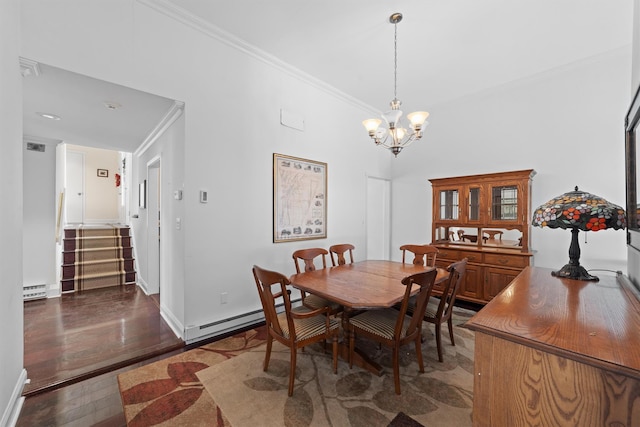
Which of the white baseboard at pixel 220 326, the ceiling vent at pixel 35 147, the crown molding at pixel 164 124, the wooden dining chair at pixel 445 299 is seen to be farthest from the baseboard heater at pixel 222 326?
the ceiling vent at pixel 35 147

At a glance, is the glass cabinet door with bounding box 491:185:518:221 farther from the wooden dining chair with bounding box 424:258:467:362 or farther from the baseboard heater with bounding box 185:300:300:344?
the baseboard heater with bounding box 185:300:300:344

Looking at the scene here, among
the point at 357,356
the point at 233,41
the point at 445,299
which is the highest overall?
the point at 233,41

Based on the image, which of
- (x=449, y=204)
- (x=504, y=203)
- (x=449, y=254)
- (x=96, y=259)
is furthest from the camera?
(x=96, y=259)

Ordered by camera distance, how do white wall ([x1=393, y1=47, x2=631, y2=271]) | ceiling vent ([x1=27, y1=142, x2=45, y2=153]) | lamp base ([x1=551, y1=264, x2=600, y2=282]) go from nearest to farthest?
lamp base ([x1=551, y1=264, x2=600, y2=282]) < white wall ([x1=393, y1=47, x2=631, y2=271]) < ceiling vent ([x1=27, y1=142, x2=45, y2=153])

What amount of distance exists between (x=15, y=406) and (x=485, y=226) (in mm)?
4854

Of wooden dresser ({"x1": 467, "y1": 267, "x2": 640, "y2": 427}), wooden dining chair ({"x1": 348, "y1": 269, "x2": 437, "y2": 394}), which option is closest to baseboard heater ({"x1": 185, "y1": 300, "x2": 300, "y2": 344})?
wooden dining chair ({"x1": 348, "y1": 269, "x2": 437, "y2": 394})

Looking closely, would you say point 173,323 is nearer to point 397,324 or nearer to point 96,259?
point 397,324

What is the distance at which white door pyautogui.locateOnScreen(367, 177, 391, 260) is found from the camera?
514 cm

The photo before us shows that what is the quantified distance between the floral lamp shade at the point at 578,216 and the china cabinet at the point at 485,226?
1.96 m

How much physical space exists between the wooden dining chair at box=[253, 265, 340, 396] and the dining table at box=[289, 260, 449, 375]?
0.17m

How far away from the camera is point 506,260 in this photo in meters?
3.41

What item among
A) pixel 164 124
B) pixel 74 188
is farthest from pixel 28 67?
pixel 74 188

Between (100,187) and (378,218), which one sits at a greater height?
(100,187)

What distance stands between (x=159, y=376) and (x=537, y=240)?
182 inches
